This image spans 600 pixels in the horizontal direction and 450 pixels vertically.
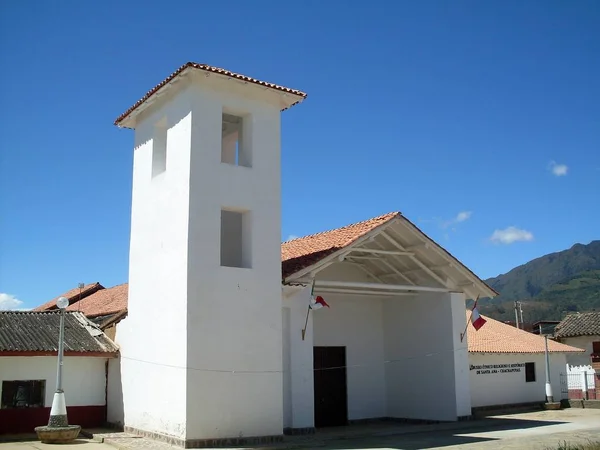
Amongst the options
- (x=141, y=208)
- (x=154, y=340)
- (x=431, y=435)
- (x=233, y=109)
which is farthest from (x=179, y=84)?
(x=431, y=435)

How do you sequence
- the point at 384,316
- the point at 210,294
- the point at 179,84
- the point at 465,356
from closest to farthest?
the point at 210,294, the point at 179,84, the point at 465,356, the point at 384,316

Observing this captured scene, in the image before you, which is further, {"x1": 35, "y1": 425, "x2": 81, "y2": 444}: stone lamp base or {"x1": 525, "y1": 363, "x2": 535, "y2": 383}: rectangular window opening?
{"x1": 525, "y1": 363, "x2": 535, "y2": 383}: rectangular window opening

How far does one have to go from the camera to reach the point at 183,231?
1589 centimetres

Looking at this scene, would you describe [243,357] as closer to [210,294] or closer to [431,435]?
[210,294]

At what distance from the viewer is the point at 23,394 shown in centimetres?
1809

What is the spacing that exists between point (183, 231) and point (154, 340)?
3.14 metres

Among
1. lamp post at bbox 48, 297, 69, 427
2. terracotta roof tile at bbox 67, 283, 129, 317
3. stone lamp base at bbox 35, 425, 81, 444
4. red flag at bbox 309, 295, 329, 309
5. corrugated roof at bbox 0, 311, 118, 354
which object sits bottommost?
stone lamp base at bbox 35, 425, 81, 444

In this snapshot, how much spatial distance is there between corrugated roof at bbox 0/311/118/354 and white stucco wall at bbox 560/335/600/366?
28.1 m

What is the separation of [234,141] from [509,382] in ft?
47.7

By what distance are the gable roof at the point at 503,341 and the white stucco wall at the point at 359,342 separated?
11.6ft

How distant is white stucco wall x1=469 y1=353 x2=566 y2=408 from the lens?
79.7 feet

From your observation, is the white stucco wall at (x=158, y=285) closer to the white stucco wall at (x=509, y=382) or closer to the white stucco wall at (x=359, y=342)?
the white stucco wall at (x=359, y=342)

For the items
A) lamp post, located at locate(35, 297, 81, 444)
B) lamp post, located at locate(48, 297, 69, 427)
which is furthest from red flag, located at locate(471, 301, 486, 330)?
lamp post, located at locate(48, 297, 69, 427)

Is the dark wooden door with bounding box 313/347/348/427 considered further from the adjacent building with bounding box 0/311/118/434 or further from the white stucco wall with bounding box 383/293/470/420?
the adjacent building with bounding box 0/311/118/434
